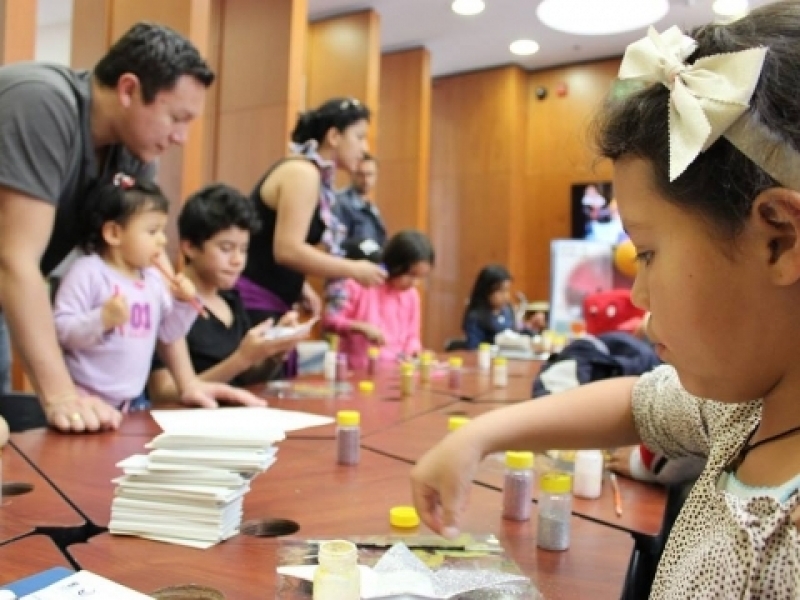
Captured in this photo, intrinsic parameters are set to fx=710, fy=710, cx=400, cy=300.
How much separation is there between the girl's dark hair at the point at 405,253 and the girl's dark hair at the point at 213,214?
1241 millimetres

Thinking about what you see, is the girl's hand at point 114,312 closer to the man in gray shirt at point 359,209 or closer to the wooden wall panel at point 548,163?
the man in gray shirt at point 359,209

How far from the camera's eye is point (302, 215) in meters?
2.55

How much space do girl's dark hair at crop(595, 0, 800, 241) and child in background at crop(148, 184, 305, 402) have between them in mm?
1598

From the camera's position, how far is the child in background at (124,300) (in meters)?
1.78

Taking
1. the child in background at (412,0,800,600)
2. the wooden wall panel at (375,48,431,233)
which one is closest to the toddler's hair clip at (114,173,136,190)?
the child in background at (412,0,800,600)

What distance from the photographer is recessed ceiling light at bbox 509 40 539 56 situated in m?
6.50

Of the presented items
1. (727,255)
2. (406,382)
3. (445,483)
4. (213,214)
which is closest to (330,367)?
(406,382)

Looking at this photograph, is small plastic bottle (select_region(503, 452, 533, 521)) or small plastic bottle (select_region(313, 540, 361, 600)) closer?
small plastic bottle (select_region(313, 540, 361, 600))

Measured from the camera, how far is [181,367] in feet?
6.48

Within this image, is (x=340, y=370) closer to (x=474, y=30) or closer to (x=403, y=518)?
(x=403, y=518)

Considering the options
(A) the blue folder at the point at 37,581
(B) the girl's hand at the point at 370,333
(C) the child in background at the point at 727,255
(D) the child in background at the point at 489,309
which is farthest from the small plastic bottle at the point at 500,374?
(D) the child in background at the point at 489,309

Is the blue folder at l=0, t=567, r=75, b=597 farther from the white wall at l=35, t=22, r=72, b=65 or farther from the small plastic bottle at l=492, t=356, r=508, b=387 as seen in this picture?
the white wall at l=35, t=22, r=72, b=65

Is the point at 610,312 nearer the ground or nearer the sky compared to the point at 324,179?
nearer the ground

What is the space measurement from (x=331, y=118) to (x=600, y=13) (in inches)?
97.4
